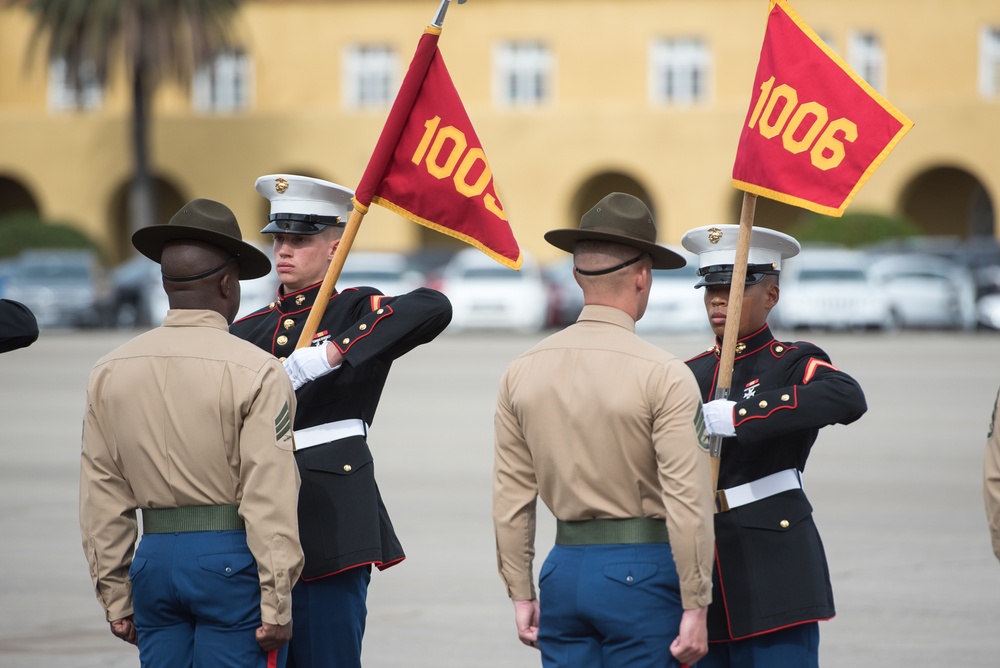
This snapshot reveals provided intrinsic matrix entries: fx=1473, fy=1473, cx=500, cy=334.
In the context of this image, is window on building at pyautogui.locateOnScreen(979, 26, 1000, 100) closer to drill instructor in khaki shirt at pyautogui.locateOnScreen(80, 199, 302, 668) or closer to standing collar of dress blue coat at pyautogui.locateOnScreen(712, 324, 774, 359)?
standing collar of dress blue coat at pyautogui.locateOnScreen(712, 324, 774, 359)

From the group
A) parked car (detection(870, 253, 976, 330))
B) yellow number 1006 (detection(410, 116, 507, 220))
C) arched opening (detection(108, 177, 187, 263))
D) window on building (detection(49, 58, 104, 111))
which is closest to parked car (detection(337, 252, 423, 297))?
parked car (detection(870, 253, 976, 330))

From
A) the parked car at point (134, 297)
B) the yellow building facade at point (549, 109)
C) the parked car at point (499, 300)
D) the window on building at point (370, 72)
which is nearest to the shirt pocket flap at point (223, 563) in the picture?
the parked car at point (499, 300)

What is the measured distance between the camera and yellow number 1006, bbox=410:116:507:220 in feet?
17.3

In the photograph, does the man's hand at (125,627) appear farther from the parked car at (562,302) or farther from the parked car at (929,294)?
the parked car at (929,294)

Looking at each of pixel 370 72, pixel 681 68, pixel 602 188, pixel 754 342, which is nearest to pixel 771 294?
pixel 754 342

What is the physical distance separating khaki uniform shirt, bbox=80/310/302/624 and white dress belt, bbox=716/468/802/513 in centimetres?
137

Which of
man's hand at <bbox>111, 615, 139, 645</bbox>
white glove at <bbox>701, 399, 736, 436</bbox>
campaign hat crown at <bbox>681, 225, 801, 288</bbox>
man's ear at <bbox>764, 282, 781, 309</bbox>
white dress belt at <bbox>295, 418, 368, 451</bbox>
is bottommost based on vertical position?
man's hand at <bbox>111, 615, 139, 645</bbox>

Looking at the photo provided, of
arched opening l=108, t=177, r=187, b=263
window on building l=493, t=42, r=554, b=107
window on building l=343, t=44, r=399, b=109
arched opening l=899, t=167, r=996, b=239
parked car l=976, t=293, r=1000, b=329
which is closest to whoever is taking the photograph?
parked car l=976, t=293, r=1000, b=329

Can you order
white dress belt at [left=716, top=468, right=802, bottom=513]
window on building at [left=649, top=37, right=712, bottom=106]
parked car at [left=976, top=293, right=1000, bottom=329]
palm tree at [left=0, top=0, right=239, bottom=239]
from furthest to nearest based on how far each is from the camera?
window on building at [left=649, top=37, right=712, bottom=106] < palm tree at [left=0, top=0, right=239, bottom=239] < parked car at [left=976, top=293, right=1000, bottom=329] < white dress belt at [left=716, top=468, right=802, bottom=513]

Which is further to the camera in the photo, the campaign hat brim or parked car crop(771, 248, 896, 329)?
parked car crop(771, 248, 896, 329)

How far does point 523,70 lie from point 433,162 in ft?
118

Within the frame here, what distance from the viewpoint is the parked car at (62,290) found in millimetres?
31109

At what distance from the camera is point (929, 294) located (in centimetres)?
2833

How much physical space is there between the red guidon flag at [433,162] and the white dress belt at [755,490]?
1169 millimetres
